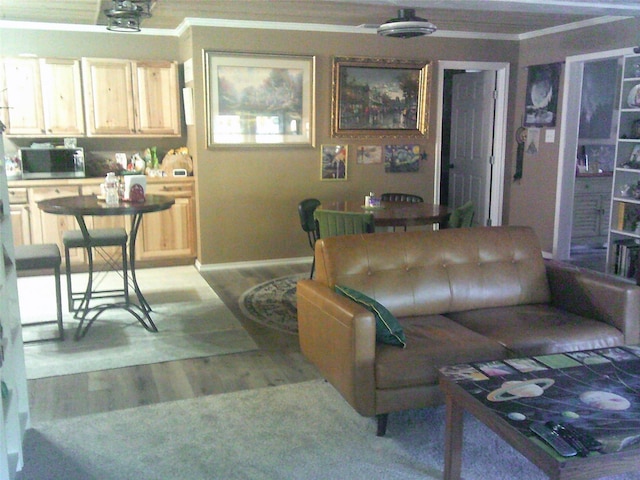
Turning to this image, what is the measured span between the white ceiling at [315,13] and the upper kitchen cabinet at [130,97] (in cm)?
42

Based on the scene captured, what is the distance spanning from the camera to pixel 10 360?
2.55 m

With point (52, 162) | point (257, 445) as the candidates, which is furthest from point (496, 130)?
point (257, 445)

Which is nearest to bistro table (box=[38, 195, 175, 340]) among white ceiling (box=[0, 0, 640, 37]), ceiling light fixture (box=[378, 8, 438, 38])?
white ceiling (box=[0, 0, 640, 37])

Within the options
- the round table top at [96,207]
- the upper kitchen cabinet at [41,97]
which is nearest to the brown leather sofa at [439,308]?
the round table top at [96,207]

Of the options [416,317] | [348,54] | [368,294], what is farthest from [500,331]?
[348,54]

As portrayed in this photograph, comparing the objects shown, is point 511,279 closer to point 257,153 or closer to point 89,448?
point 89,448

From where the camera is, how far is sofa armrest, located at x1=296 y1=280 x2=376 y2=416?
263cm

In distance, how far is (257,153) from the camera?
→ 19.8 ft

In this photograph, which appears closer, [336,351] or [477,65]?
[336,351]

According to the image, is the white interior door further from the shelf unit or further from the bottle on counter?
the shelf unit

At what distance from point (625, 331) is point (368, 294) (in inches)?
52.1

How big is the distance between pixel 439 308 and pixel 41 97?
4414mm

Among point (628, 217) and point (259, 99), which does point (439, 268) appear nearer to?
point (628, 217)

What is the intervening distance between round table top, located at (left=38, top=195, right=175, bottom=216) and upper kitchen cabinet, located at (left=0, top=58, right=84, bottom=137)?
2.14 meters
